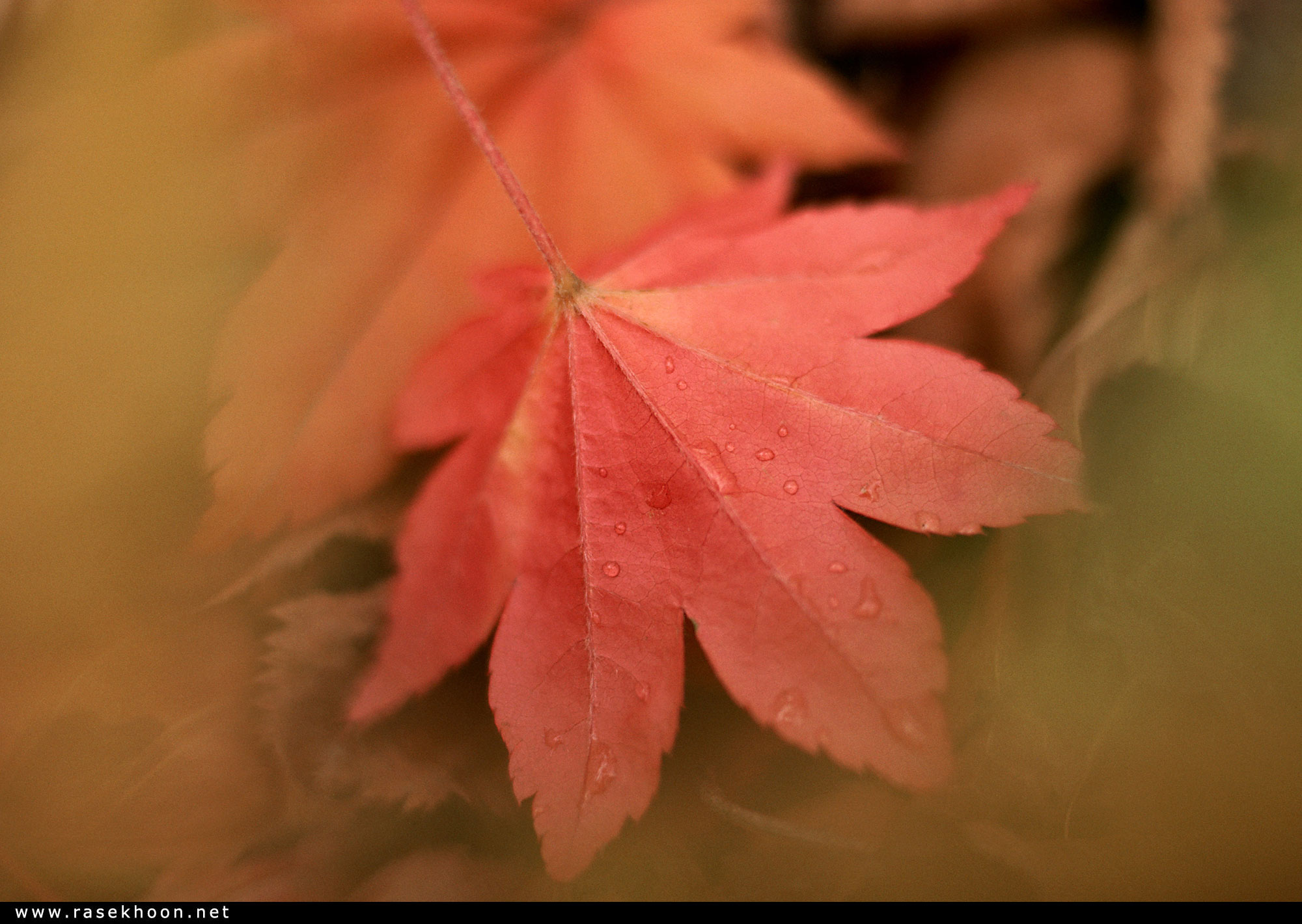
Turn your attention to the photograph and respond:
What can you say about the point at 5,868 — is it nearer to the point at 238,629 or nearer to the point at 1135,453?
the point at 238,629

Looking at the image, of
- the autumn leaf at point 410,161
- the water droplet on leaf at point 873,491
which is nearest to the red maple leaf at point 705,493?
the water droplet on leaf at point 873,491

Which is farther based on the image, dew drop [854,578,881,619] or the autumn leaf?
the autumn leaf

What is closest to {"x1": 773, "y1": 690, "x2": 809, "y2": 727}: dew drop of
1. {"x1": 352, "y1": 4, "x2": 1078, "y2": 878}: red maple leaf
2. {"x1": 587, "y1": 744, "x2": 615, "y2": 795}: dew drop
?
{"x1": 352, "y1": 4, "x2": 1078, "y2": 878}: red maple leaf

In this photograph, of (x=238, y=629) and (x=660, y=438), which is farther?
(x=238, y=629)

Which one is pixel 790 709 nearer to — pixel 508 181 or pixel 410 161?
pixel 508 181

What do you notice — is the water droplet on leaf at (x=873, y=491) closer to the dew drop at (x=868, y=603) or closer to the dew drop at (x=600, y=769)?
the dew drop at (x=868, y=603)

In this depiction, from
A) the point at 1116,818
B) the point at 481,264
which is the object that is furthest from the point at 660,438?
the point at 1116,818

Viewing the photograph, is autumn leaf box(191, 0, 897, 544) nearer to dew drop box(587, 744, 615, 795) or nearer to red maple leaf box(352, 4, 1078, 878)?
red maple leaf box(352, 4, 1078, 878)

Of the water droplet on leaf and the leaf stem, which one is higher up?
the leaf stem
